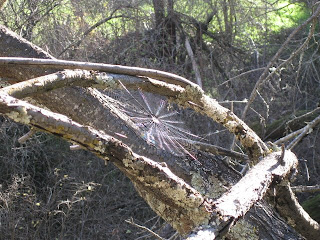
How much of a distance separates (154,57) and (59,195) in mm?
2207

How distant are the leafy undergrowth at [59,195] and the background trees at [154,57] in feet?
0.05

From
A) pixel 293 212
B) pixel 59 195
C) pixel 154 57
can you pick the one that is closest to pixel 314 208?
pixel 293 212

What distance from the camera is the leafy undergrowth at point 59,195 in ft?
16.0

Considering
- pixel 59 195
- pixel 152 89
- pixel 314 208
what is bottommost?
pixel 59 195

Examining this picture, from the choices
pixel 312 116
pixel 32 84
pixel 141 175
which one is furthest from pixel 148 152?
pixel 312 116

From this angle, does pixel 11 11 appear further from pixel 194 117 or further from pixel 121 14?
pixel 194 117

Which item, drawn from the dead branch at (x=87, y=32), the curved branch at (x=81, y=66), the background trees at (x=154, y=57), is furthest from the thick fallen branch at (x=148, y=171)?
the dead branch at (x=87, y=32)

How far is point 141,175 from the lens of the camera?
1327 millimetres

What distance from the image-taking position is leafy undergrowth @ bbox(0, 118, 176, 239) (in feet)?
16.0

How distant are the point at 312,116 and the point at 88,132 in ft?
13.5

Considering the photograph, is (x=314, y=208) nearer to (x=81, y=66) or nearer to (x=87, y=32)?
(x=81, y=66)

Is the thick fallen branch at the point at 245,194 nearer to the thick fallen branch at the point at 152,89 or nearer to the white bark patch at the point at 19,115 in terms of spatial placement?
the thick fallen branch at the point at 152,89

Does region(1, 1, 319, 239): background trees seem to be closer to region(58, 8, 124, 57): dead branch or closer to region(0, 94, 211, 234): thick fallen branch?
region(58, 8, 124, 57): dead branch

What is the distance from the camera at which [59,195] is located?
5.22m
